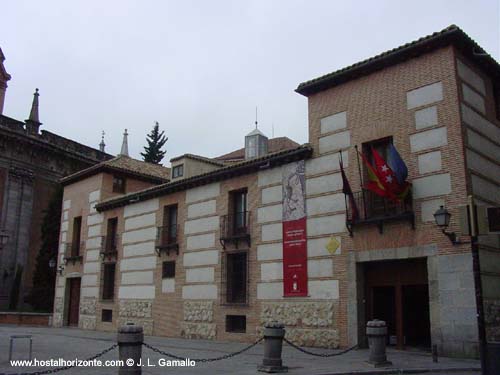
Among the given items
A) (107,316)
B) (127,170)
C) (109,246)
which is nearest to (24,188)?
(127,170)

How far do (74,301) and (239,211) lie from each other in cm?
1270

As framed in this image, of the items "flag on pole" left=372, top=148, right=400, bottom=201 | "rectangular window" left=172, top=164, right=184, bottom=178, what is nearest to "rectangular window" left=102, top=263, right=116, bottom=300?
"rectangular window" left=172, top=164, right=184, bottom=178

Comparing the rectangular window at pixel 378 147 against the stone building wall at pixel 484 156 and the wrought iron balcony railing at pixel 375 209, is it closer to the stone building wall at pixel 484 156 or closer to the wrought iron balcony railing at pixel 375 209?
the wrought iron balcony railing at pixel 375 209

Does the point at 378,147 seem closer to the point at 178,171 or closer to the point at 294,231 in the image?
the point at 294,231

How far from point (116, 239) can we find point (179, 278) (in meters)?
5.67

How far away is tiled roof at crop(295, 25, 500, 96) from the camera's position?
1484 centimetres

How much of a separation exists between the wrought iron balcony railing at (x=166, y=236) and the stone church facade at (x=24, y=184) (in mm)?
15636

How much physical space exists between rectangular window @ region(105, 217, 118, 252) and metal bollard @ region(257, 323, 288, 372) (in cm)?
1643

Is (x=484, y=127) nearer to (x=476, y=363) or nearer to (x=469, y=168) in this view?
(x=469, y=168)

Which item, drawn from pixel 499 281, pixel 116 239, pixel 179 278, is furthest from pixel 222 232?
pixel 499 281

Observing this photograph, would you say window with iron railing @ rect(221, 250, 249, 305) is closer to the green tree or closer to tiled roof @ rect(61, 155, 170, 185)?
tiled roof @ rect(61, 155, 170, 185)

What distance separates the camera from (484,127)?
15.5 metres

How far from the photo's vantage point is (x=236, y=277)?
1956 cm

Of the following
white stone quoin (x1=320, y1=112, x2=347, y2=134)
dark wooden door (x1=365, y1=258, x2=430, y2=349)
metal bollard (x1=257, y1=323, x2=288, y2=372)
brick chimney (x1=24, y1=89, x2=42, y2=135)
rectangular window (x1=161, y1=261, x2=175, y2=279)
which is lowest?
metal bollard (x1=257, y1=323, x2=288, y2=372)
